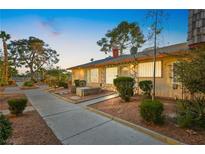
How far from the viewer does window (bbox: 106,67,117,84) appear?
11656 millimetres

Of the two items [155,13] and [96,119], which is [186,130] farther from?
[155,13]

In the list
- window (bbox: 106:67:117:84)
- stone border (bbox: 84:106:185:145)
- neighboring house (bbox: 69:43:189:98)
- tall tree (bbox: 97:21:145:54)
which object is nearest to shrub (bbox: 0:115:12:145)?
stone border (bbox: 84:106:185:145)

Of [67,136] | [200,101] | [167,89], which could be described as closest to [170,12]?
[200,101]

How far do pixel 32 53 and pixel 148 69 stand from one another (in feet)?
85.3

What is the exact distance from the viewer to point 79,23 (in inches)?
261

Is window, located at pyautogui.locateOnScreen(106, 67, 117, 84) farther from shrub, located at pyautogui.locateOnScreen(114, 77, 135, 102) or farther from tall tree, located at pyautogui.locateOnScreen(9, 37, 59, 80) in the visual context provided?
tall tree, located at pyautogui.locateOnScreen(9, 37, 59, 80)

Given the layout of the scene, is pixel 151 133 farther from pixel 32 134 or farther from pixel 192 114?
pixel 32 134

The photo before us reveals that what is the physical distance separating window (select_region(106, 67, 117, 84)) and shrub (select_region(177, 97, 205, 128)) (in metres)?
7.56

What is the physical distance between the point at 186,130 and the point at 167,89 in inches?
178

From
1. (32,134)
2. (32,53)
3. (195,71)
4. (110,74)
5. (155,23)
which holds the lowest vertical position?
(32,134)

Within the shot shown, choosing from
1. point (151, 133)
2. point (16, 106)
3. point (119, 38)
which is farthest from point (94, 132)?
point (119, 38)

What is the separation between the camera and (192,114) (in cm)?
392
